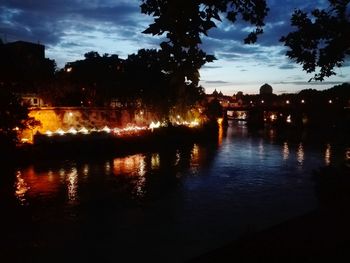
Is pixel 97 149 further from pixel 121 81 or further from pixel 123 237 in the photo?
pixel 123 237

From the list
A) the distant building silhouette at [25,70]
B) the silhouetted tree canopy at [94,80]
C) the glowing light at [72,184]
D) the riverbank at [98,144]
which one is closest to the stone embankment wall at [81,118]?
the riverbank at [98,144]

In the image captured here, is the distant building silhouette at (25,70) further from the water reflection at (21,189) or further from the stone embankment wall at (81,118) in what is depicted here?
the water reflection at (21,189)

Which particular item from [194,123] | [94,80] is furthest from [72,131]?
[194,123]

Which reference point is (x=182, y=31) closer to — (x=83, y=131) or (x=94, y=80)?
(x=83, y=131)

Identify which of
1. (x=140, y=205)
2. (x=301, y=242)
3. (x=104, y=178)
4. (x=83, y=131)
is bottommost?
(x=140, y=205)

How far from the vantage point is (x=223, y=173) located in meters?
32.2

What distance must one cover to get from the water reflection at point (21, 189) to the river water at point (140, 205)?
64 millimetres

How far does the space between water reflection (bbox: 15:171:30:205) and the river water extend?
0.06 meters

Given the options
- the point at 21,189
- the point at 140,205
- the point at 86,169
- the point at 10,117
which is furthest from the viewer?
the point at 10,117

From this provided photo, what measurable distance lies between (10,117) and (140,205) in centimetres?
1823

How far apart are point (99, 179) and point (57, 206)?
316 inches

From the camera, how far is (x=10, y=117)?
33.2 m

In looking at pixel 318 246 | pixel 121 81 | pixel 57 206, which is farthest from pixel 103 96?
pixel 318 246

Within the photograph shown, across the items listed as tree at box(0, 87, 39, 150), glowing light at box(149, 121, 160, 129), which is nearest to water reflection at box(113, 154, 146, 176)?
tree at box(0, 87, 39, 150)
